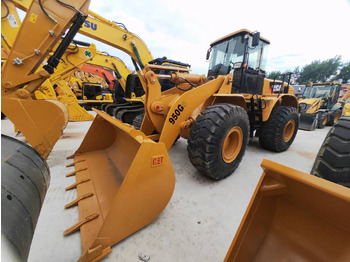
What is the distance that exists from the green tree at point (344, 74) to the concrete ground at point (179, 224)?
47393mm

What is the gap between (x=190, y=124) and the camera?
2.41 metres

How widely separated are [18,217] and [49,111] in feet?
7.54

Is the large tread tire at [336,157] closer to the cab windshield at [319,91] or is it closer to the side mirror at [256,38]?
the side mirror at [256,38]

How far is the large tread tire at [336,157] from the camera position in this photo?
1165 millimetres

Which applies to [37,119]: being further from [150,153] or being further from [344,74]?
[344,74]

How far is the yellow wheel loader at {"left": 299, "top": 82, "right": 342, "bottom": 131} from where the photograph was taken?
771 cm

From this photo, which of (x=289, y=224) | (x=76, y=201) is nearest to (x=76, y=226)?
(x=76, y=201)

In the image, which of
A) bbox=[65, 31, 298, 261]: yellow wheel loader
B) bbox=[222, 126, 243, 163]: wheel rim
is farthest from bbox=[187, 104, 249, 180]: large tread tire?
bbox=[222, 126, 243, 163]: wheel rim

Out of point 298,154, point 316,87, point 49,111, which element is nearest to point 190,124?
point 49,111

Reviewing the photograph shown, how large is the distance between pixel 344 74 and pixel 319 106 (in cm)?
3976

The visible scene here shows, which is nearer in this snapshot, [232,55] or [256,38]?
[256,38]

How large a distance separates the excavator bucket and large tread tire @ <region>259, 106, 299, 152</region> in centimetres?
309

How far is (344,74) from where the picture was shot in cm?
3372

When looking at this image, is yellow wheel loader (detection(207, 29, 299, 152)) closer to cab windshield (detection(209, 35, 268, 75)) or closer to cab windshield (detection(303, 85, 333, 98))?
cab windshield (detection(209, 35, 268, 75))
